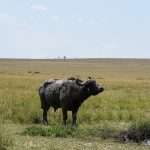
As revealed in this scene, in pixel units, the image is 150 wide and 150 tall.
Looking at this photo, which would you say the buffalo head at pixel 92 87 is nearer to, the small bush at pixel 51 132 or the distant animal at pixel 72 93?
the distant animal at pixel 72 93

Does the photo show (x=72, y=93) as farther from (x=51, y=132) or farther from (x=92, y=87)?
(x=51, y=132)

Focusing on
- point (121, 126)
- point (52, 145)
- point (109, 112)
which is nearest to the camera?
point (52, 145)

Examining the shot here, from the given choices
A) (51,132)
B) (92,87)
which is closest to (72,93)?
(92,87)

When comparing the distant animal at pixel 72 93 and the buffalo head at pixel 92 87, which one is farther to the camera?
the distant animal at pixel 72 93

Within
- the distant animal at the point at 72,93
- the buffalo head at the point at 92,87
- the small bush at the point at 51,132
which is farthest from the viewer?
the distant animal at the point at 72,93

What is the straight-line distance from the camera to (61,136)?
57.1 ft

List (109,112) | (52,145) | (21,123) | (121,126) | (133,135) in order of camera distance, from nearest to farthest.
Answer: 1. (52,145)
2. (133,135)
3. (121,126)
4. (21,123)
5. (109,112)

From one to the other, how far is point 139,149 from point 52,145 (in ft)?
7.75

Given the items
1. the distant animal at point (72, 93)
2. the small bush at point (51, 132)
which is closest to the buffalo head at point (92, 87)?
the distant animal at point (72, 93)

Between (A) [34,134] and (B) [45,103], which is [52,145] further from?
(B) [45,103]

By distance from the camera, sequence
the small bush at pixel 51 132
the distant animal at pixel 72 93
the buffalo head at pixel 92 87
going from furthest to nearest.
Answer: the distant animal at pixel 72 93 < the buffalo head at pixel 92 87 < the small bush at pixel 51 132

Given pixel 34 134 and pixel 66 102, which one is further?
pixel 66 102

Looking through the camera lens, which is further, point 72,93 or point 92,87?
point 72,93

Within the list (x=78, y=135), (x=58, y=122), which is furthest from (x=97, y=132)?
(x=58, y=122)
